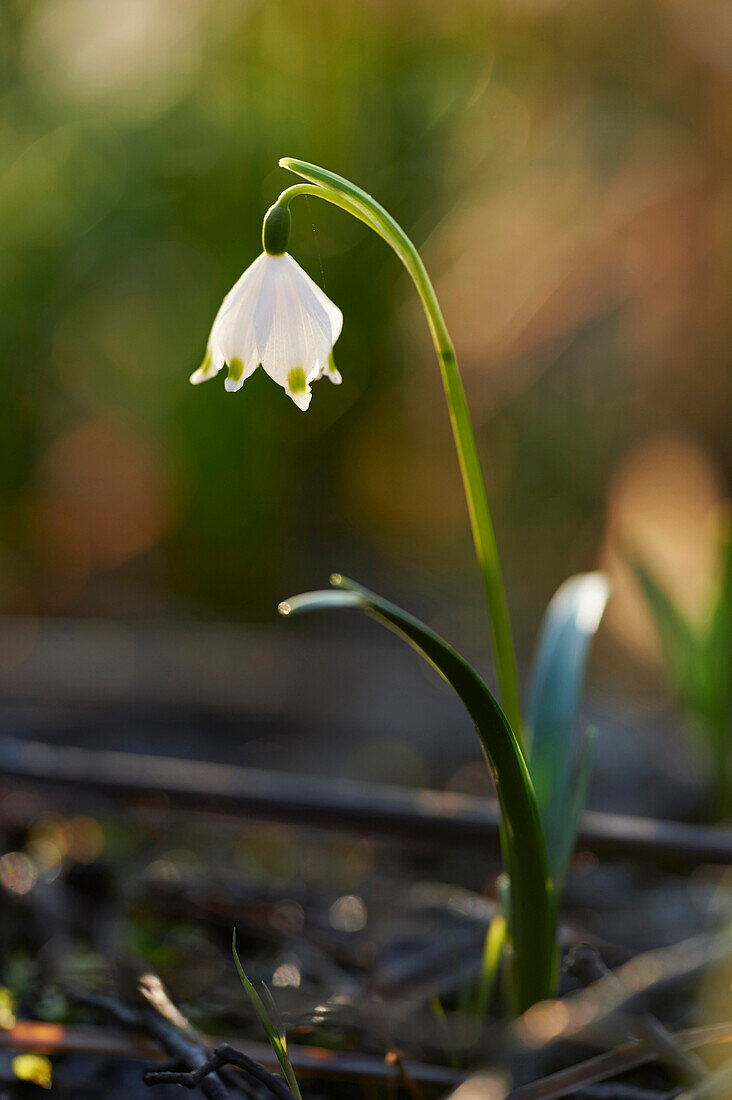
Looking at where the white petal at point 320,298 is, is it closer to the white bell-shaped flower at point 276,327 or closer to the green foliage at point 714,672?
the white bell-shaped flower at point 276,327

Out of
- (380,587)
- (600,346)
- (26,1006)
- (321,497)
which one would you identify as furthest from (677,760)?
(600,346)

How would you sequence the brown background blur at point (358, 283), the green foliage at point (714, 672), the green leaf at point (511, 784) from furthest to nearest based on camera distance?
the brown background blur at point (358, 283), the green foliage at point (714, 672), the green leaf at point (511, 784)

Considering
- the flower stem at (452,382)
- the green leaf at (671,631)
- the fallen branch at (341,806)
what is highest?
the flower stem at (452,382)

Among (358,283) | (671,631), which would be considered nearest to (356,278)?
(358,283)

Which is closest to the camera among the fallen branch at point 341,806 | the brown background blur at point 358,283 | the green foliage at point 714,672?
the fallen branch at point 341,806

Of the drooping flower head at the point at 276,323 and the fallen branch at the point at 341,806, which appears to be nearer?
the drooping flower head at the point at 276,323

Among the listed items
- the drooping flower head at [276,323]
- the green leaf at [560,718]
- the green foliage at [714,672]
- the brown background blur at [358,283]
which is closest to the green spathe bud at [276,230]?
the drooping flower head at [276,323]

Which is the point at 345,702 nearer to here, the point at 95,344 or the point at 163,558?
the point at 163,558
